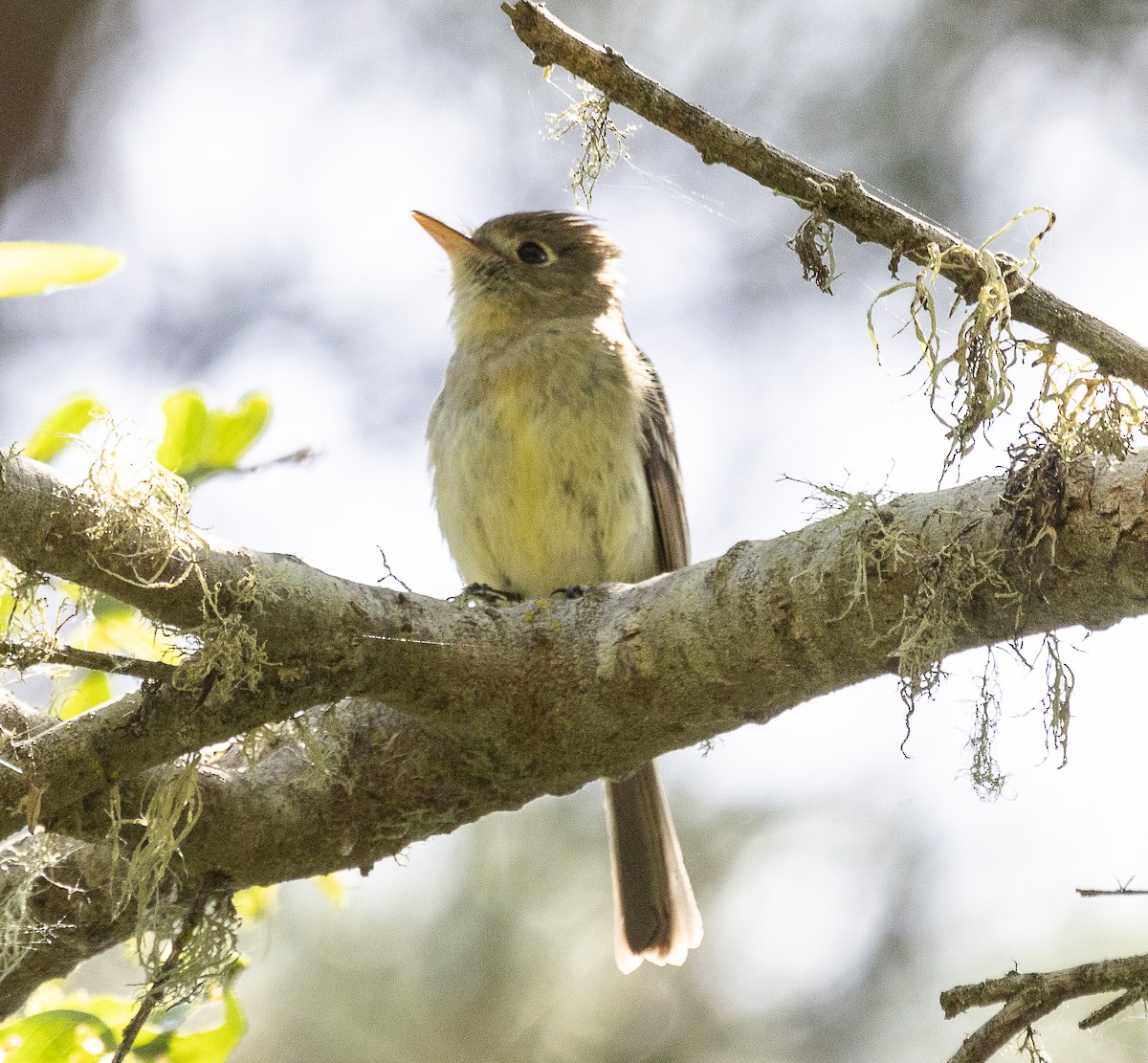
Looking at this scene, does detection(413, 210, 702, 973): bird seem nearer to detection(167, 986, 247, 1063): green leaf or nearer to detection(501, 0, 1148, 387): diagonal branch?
detection(167, 986, 247, 1063): green leaf

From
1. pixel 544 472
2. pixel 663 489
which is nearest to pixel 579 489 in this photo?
pixel 544 472

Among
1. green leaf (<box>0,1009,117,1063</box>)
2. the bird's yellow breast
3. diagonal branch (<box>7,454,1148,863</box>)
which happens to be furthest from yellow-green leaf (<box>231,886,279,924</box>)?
the bird's yellow breast

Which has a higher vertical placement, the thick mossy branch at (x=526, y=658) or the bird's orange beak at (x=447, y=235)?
the bird's orange beak at (x=447, y=235)

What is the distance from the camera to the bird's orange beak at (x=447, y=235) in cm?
552

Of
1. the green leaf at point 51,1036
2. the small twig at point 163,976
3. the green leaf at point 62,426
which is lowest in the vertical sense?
the green leaf at point 51,1036

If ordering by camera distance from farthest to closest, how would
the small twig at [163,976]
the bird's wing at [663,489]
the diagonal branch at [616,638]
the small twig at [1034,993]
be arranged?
1. the bird's wing at [663,489]
2. the small twig at [163,976]
3. the diagonal branch at [616,638]
4. the small twig at [1034,993]

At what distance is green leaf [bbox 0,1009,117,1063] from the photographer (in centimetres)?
234

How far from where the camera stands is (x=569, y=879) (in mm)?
5461

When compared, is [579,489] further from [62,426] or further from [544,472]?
[62,426]

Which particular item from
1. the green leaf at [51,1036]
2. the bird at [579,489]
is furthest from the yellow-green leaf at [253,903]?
the bird at [579,489]

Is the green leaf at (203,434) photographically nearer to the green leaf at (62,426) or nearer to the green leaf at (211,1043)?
the green leaf at (62,426)

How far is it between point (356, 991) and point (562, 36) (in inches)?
153

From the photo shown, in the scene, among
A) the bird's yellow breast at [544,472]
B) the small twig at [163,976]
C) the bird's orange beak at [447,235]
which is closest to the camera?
the small twig at [163,976]

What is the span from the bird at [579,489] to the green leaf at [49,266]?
8.92 feet
